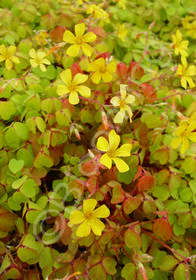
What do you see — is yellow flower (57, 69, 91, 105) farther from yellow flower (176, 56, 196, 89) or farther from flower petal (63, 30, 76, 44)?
yellow flower (176, 56, 196, 89)

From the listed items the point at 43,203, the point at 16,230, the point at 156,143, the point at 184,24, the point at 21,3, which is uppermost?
the point at 21,3

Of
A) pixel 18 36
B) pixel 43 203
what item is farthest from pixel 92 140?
pixel 18 36

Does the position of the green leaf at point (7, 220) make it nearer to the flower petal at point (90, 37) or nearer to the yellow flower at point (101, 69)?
the yellow flower at point (101, 69)

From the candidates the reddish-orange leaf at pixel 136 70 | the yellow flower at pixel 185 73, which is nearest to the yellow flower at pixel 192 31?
the yellow flower at pixel 185 73

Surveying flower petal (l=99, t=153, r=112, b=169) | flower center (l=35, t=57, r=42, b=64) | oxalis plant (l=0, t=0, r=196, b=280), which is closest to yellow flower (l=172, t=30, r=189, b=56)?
oxalis plant (l=0, t=0, r=196, b=280)

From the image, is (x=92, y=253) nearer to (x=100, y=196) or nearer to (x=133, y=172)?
(x=100, y=196)

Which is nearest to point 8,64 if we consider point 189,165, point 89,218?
point 89,218
